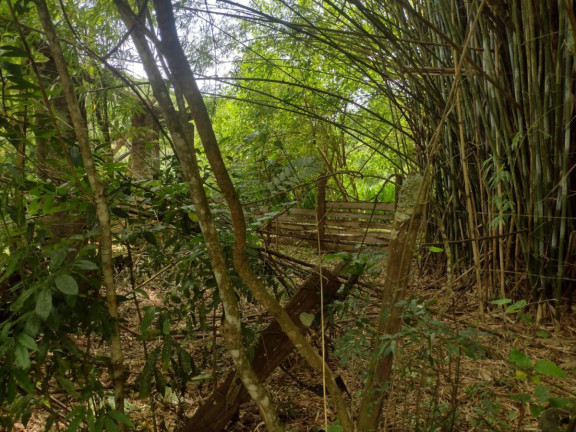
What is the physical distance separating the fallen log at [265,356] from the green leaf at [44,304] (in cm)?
60

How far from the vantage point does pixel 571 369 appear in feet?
4.76

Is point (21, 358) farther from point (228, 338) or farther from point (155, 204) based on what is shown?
point (155, 204)

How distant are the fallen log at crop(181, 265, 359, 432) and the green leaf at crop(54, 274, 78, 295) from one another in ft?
1.95

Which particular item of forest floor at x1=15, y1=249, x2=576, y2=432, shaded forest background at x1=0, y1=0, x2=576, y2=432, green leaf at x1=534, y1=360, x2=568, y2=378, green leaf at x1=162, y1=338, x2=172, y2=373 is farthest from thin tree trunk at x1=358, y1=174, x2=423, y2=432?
green leaf at x1=162, y1=338, x2=172, y2=373

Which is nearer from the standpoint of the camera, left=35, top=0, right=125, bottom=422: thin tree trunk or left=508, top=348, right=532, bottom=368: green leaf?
left=508, top=348, right=532, bottom=368: green leaf

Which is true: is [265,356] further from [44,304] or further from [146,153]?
[146,153]

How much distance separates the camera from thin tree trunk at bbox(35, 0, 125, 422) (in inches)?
35.0

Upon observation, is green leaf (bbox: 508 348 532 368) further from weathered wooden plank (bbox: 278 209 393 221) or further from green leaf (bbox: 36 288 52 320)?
weathered wooden plank (bbox: 278 209 393 221)

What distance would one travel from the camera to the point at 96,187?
96 centimetres

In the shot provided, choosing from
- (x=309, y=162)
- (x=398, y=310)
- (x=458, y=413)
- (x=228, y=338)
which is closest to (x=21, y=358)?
(x=228, y=338)

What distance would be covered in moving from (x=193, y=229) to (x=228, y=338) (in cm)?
45

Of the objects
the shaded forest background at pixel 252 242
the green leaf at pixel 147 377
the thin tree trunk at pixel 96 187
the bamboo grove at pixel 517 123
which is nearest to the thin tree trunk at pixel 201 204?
the shaded forest background at pixel 252 242

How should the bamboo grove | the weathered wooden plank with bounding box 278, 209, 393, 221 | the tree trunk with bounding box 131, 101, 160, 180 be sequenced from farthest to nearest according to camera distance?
the weathered wooden plank with bounding box 278, 209, 393, 221
the bamboo grove
the tree trunk with bounding box 131, 101, 160, 180

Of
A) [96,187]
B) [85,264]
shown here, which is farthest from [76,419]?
[96,187]
